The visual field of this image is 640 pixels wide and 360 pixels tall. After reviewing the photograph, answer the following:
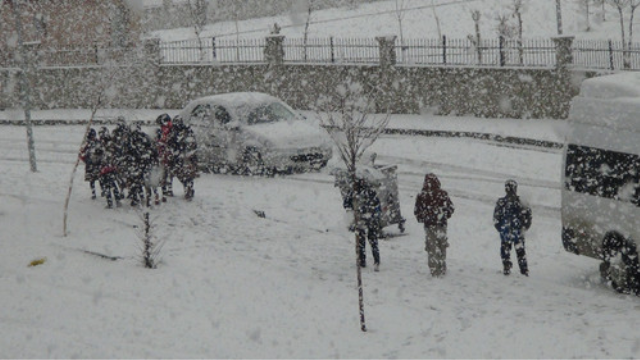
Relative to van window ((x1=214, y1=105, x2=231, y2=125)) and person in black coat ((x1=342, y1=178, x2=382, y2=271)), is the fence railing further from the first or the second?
person in black coat ((x1=342, y1=178, x2=382, y2=271))

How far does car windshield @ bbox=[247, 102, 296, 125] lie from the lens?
60.4ft

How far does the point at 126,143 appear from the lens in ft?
47.8

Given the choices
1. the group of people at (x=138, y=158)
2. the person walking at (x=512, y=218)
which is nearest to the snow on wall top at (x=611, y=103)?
the person walking at (x=512, y=218)

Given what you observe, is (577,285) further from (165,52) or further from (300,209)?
(165,52)

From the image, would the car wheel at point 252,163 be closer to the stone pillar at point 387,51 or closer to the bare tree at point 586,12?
the stone pillar at point 387,51

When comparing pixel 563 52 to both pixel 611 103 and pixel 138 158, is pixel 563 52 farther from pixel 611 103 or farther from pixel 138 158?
pixel 138 158

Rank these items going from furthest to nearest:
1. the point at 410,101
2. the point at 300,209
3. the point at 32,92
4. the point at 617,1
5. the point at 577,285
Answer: the point at 617,1, the point at 32,92, the point at 410,101, the point at 300,209, the point at 577,285

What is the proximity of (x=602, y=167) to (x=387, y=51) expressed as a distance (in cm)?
1541

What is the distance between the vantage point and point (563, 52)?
24.0 m

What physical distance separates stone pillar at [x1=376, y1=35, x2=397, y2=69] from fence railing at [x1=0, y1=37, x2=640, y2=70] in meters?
0.19

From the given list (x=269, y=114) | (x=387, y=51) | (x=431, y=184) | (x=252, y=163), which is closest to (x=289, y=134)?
(x=252, y=163)

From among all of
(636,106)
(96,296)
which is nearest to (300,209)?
(96,296)

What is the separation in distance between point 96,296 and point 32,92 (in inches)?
751

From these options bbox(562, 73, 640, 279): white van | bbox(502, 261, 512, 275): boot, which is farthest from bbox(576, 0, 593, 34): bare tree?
bbox(502, 261, 512, 275): boot
